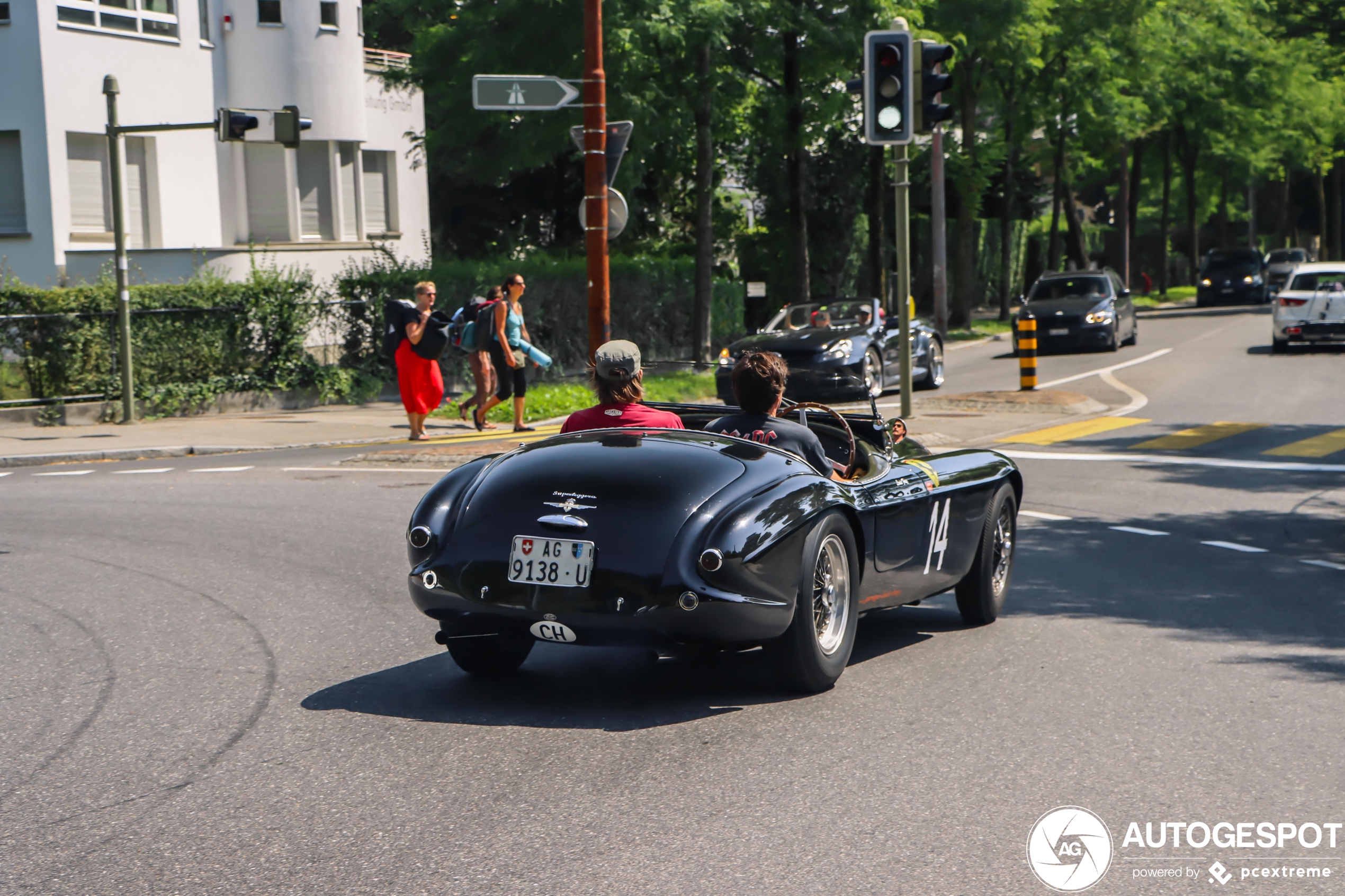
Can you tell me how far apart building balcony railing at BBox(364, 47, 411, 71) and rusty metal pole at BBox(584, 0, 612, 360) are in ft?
54.7

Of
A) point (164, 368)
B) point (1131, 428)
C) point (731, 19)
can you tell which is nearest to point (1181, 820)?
point (1131, 428)

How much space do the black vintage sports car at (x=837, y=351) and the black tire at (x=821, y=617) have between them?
44.9 ft

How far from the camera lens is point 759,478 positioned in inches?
236

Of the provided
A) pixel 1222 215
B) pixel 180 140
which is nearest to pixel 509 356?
pixel 180 140

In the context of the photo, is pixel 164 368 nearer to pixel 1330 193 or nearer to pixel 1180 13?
pixel 1180 13

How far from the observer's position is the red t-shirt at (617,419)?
22.1 ft

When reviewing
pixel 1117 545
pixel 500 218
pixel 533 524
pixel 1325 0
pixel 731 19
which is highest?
pixel 1325 0

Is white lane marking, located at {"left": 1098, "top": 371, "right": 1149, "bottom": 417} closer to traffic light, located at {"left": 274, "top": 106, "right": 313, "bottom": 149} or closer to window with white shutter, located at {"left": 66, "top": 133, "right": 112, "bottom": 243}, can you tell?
traffic light, located at {"left": 274, "top": 106, "right": 313, "bottom": 149}

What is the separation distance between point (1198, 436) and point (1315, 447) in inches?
54.3

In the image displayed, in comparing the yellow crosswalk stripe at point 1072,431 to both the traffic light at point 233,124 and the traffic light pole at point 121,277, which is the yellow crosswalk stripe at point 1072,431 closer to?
the traffic light at point 233,124

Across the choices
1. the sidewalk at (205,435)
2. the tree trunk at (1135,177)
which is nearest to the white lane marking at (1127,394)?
the sidewalk at (205,435)

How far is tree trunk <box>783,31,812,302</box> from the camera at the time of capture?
96.9 feet

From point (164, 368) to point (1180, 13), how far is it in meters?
37.6

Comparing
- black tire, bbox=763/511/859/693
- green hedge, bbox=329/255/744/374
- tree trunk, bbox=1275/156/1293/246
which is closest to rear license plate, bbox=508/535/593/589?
black tire, bbox=763/511/859/693
